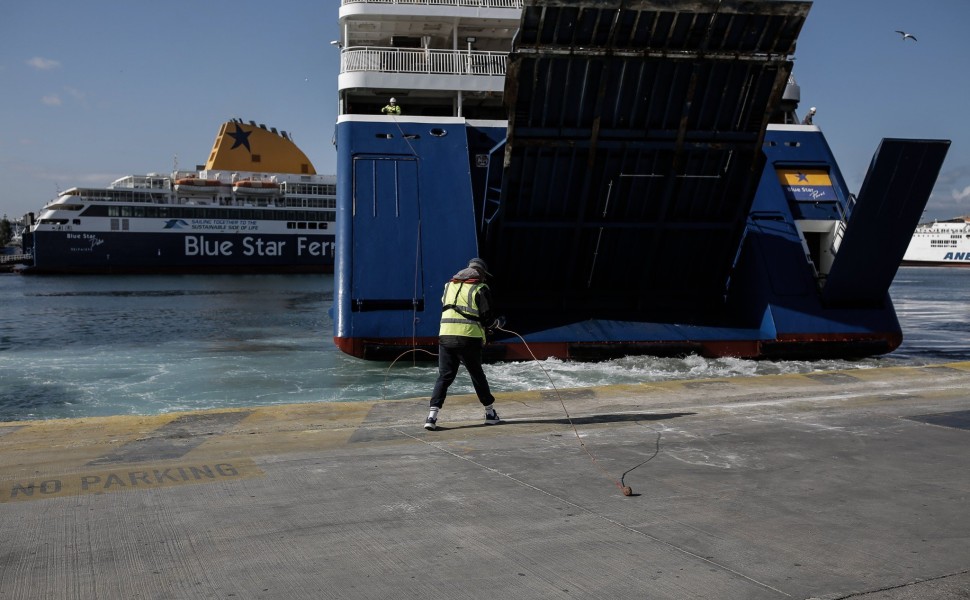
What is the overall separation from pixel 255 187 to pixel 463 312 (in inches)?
2478

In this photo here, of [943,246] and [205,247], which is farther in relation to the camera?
[943,246]

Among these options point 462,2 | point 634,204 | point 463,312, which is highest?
point 462,2

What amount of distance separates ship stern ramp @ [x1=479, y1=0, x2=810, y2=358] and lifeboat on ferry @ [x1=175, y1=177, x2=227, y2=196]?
57.7 meters

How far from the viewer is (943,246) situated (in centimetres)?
10562

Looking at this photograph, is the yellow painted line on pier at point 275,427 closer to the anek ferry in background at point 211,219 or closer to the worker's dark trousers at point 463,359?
the worker's dark trousers at point 463,359

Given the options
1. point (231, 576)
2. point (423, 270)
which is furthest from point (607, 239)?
point (231, 576)

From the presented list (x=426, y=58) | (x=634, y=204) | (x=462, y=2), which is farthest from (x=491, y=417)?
(x=462, y=2)

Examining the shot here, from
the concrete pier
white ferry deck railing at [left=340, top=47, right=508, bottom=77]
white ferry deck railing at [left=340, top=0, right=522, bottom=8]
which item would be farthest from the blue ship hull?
the concrete pier

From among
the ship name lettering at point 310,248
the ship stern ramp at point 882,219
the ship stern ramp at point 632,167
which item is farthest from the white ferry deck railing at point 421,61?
the ship name lettering at point 310,248

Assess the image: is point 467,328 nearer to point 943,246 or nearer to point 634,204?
point 634,204

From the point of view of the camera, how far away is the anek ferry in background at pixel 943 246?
10481cm

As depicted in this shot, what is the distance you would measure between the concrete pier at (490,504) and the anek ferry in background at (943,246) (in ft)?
358

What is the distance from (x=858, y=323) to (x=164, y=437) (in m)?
11.9

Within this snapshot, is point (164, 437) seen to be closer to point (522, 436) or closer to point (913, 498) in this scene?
point (522, 436)
